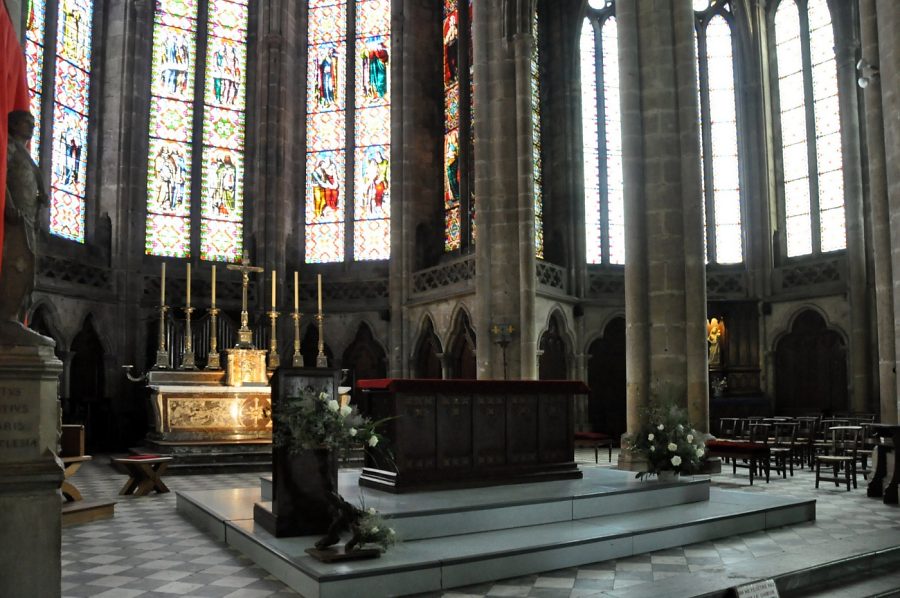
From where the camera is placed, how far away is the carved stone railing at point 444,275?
18.6 metres

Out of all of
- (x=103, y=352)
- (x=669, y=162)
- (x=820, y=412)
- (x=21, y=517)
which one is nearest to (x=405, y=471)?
(x=21, y=517)

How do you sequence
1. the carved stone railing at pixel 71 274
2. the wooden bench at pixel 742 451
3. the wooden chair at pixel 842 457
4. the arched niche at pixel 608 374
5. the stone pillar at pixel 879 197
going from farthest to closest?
the arched niche at pixel 608 374
the carved stone railing at pixel 71 274
the stone pillar at pixel 879 197
the wooden bench at pixel 742 451
the wooden chair at pixel 842 457

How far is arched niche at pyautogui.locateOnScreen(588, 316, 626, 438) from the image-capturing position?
20.8 meters

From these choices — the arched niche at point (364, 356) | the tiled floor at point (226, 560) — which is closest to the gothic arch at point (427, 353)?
the arched niche at point (364, 356)

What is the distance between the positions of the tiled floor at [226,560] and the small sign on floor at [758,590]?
0.60m

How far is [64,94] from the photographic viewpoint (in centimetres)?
1847

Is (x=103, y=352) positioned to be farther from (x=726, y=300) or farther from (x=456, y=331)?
(x=726, y=300)

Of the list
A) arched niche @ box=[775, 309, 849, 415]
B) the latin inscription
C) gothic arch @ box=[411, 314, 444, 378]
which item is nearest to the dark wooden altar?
the latin inscription

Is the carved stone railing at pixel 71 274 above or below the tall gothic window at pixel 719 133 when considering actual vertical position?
below

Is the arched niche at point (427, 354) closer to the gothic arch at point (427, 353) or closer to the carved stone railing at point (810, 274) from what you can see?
the gothic arch at point (427, 353)

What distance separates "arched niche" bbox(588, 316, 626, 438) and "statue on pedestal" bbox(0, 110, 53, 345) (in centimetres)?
1742

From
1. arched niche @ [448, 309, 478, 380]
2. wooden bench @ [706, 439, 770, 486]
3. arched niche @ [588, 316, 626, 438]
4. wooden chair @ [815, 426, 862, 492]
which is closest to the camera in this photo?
wooden chair @ [815, 426, 862, 492]

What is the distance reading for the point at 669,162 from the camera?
12125 millimetres

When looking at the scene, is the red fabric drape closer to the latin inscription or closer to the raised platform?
the latin inscription
